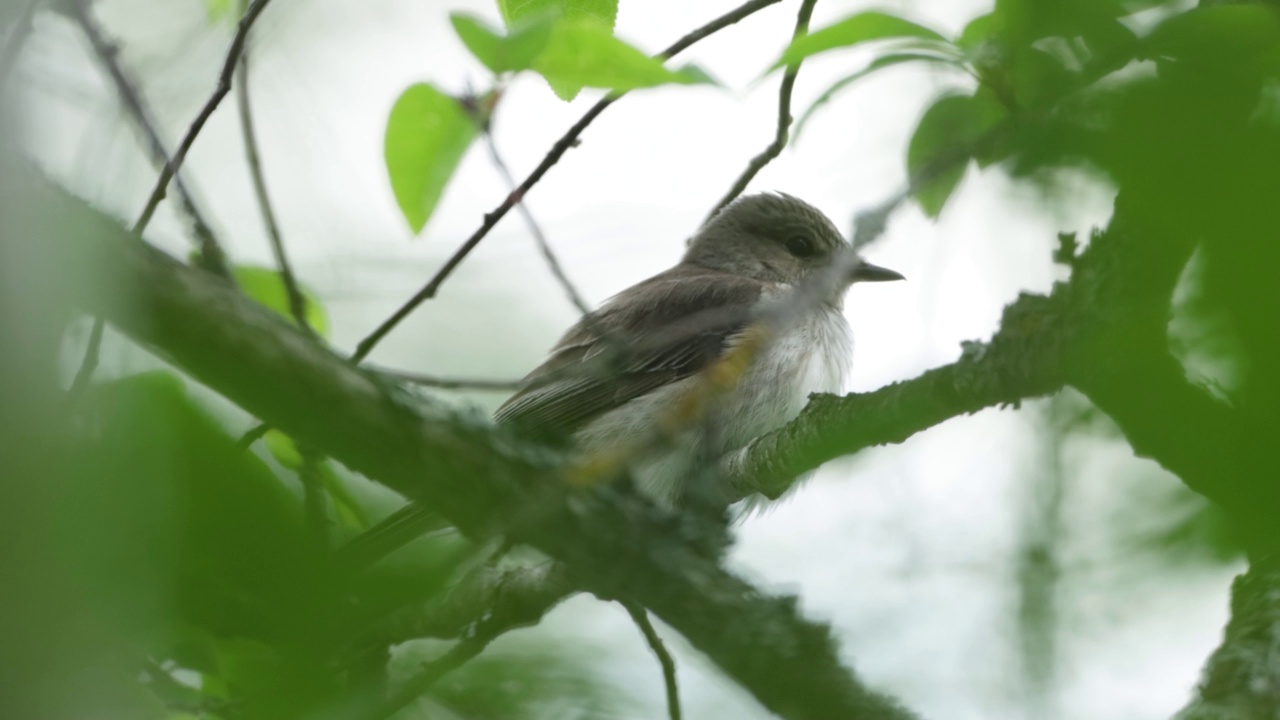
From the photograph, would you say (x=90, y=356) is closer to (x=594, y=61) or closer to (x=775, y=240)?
(x=594, y=61)

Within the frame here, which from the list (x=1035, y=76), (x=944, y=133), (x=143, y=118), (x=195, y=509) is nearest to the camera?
(x=195, y=509)

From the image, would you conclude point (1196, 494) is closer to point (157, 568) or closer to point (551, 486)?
point (551, 486)

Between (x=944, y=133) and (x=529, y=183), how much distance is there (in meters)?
1.45

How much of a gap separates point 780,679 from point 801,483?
2231mm

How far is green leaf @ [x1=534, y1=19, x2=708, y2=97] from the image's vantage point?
176cm

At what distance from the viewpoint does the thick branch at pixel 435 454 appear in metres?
1.42

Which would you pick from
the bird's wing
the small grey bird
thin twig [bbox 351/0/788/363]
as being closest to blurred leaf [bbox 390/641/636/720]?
thin twig [bbox 351/0/788/363]

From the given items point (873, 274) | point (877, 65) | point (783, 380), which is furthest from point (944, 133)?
point (873, 274)

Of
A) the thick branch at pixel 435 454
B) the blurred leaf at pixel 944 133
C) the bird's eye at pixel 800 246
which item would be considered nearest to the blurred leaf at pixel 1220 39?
the blurred leaf at pixel 944 133

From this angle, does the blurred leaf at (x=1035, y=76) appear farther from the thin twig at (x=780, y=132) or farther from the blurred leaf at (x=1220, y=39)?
the thin twig at (x=780, y=132)

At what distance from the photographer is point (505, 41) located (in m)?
1.72

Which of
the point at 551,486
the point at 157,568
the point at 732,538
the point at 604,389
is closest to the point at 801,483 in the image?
the point at 732,538

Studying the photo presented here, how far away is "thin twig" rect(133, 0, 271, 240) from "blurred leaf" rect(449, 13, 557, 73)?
128cm

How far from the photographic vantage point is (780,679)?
65.4 inches
